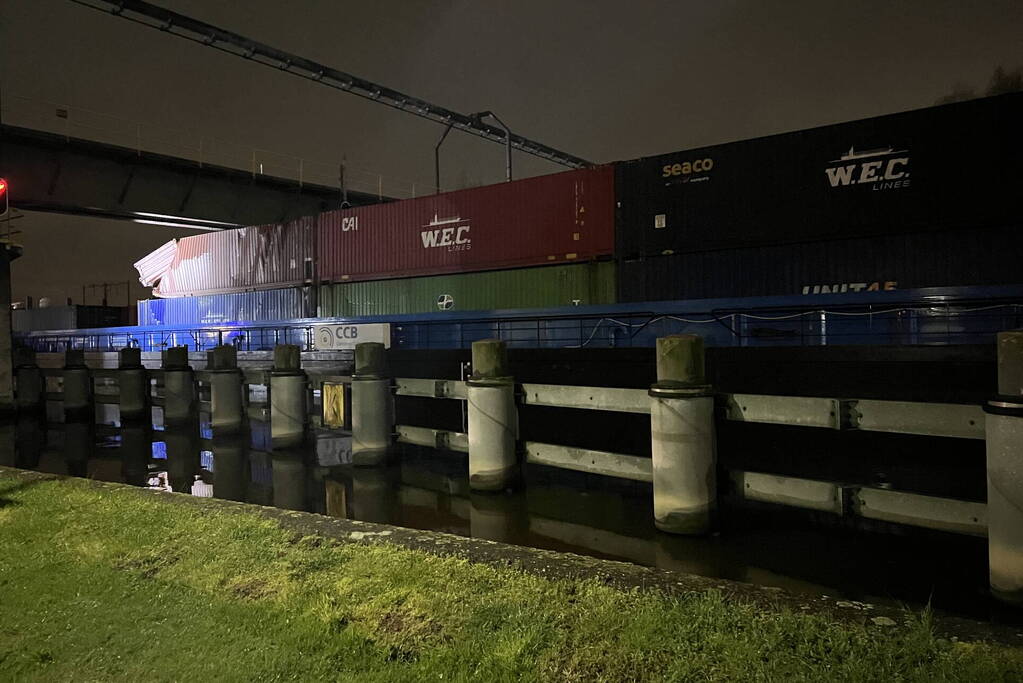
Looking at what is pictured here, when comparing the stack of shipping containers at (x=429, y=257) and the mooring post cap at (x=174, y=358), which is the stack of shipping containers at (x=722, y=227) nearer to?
the stack of shipping containers at (x=429, y=257)

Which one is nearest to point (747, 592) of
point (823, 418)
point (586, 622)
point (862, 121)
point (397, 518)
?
point (586, 622)

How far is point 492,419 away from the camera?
726cm

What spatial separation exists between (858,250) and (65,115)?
2078cm

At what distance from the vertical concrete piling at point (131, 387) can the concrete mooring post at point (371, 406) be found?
8.72 metres

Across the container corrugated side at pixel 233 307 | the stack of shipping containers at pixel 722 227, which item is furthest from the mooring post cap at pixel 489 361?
the container corrugated side at pixel 233 307

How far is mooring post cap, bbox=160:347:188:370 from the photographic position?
13.8 metres

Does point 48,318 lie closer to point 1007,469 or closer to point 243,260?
point 243,260

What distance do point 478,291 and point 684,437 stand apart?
9707 mm

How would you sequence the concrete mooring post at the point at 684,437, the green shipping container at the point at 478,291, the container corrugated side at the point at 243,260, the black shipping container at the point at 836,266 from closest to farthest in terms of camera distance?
the concrete mooring post at the point at 684,437 < the black shipping container at the point at 836,266 < the green shipping container at the point at 478,291 < the container corrugated side at the point at 243,260

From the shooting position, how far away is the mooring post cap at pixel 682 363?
5.64 meters

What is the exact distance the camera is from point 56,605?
11.4 feet

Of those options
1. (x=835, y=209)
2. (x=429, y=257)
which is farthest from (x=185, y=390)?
(x=835, y=209)

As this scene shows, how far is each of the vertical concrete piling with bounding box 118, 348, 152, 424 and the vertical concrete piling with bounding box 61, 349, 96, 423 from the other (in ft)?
7.85

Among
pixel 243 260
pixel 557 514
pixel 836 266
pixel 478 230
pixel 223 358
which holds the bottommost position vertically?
pixel 557 514
